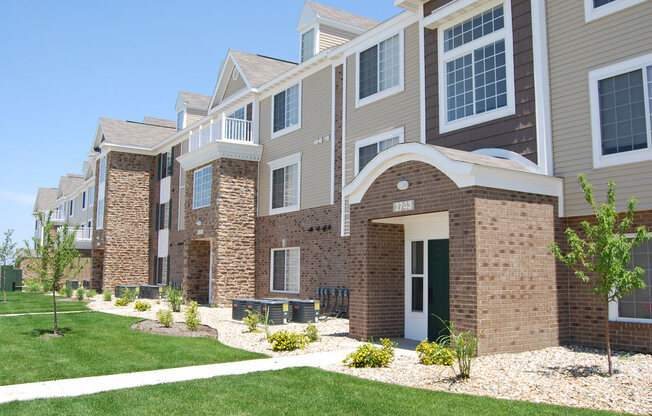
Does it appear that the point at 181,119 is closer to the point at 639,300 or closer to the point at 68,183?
the point at 639,300

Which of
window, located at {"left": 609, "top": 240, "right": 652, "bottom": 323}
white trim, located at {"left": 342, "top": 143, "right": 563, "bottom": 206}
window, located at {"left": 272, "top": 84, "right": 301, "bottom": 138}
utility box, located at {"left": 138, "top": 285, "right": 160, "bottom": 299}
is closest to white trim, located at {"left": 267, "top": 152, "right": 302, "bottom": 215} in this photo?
window, located at {"left": 272, "top": 84, "right": 301, "bottom": 138}

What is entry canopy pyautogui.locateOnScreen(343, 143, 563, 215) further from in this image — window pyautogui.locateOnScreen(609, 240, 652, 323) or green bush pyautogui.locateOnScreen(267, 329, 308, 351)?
green bush pyautogui.locateOnScreen(267, 329, 308, 351)

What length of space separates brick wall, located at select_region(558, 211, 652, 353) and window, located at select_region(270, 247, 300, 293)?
11.2 meters

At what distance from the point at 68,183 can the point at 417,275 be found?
56533 millimetres

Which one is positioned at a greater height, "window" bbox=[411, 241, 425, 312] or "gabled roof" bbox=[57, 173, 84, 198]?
"gabled roof" bbox=[57, 173, 84, 198]

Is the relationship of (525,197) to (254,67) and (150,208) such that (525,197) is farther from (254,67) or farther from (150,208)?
(150,208)

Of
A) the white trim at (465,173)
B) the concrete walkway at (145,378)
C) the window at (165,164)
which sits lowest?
the concrete walkway at (145,378)

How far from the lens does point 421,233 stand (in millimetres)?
12609

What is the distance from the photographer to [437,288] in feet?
39.5

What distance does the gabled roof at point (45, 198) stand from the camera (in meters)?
68.5

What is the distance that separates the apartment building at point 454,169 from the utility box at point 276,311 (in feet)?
8.34

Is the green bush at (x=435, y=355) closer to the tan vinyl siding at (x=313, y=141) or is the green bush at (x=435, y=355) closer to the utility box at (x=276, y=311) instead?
the utility box at (x=276, y=311)

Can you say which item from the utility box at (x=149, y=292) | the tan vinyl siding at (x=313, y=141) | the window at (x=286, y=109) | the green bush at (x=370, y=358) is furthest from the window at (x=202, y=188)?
the green bush at (x=370, y=358)

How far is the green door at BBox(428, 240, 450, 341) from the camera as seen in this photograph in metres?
11.8
